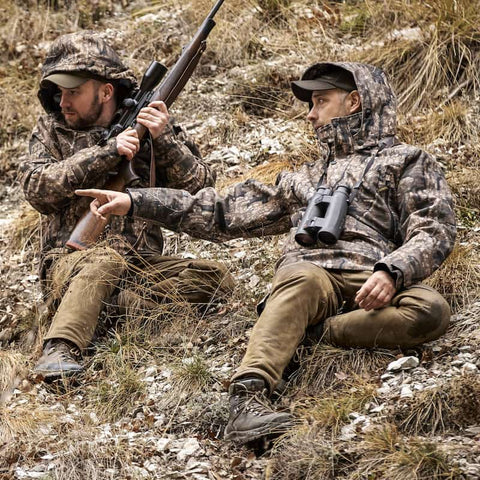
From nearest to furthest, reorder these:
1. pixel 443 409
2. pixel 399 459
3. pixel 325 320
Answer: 1. pixel 399 459
2. pixel 443 409
3. pixel 325 320

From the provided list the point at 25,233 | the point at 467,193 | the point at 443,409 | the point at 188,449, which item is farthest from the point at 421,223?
the point at 25,233

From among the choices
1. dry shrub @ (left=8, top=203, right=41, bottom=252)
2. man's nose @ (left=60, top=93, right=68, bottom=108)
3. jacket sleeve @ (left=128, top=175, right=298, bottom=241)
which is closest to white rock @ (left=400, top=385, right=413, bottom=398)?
jacket sleeve @ (left=128, top=175, right=298, bottom=241)

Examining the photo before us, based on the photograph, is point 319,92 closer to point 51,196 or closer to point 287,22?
point 51,196

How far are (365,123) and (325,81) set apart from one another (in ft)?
1.37

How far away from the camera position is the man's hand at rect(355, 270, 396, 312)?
5.16m

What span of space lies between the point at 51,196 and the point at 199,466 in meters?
2.48

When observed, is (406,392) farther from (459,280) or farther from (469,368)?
(459,280)

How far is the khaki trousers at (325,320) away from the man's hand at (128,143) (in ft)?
5.12

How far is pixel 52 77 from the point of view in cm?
664

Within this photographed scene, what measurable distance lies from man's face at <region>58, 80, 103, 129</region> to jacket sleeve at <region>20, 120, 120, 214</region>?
0.29 metres

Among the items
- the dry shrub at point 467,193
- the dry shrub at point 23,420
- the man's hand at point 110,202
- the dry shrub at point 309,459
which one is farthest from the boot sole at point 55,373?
the dry shrub at point 467,193

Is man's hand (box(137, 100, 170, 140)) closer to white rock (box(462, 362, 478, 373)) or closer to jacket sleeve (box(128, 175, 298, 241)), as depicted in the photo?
jacket sleeve (box(128, 175, 298, 241))

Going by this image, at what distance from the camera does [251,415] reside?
4805 millimetres

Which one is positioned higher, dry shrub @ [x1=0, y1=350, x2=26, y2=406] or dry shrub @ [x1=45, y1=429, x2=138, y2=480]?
dry shrub @ [x1=45, y1=429, x2=138, y2=480]
